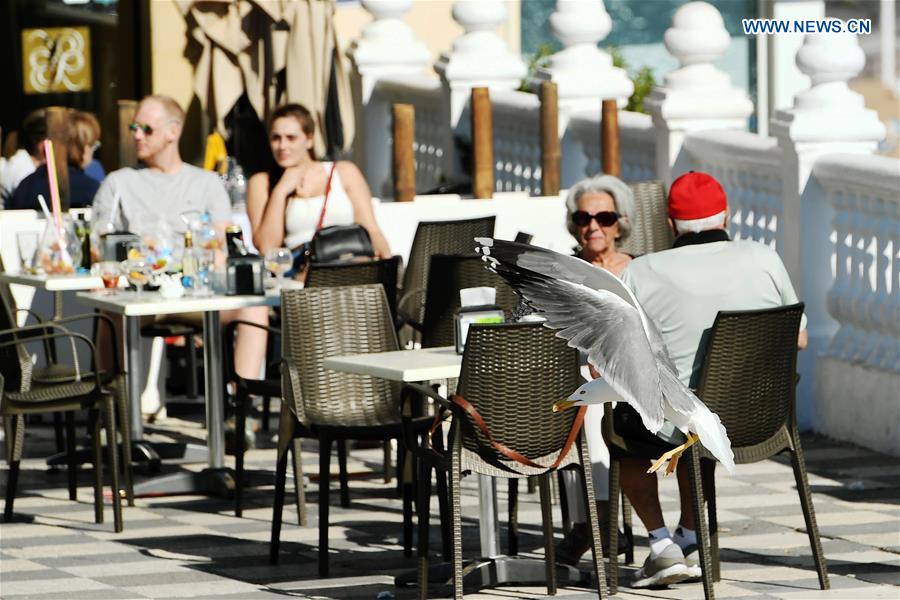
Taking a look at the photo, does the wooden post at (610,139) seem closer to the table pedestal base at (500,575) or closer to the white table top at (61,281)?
the white table top at (61,281)

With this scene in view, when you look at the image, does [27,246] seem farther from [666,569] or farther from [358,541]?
[666,569]

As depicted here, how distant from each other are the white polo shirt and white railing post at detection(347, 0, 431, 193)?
785cm

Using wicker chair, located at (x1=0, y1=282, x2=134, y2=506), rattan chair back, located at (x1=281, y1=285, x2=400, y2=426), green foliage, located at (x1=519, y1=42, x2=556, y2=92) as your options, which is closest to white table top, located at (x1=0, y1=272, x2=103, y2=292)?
wicker chair, located at (x1=0, y1=282, x2=134, y2=506)

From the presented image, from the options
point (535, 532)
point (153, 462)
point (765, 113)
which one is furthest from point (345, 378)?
point (765, 113)

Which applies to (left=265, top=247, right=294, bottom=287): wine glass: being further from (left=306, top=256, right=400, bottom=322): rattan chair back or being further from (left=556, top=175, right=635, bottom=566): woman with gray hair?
(left=556, top=175, right=635, bottom=566): woman with gray hair

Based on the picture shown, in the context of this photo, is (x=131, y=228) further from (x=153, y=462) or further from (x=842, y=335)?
(x=842, y=335)

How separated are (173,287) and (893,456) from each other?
10.8 feet

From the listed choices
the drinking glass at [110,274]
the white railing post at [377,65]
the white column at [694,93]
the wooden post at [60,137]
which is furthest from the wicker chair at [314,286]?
the white railing post at [377,65]

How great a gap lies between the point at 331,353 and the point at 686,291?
4.83 feet

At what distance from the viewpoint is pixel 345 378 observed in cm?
766

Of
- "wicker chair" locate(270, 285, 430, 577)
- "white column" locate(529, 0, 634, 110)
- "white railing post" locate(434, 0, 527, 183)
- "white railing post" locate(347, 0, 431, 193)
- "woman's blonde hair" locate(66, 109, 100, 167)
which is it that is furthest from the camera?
"white railing post" locate(347, 0, 431, 193)

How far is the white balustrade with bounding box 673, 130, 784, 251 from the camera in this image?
1050 centimetres

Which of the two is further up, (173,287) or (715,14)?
(715,14)

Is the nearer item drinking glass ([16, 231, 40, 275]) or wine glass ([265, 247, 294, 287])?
wine glass ([265, 247, 294, 287])
